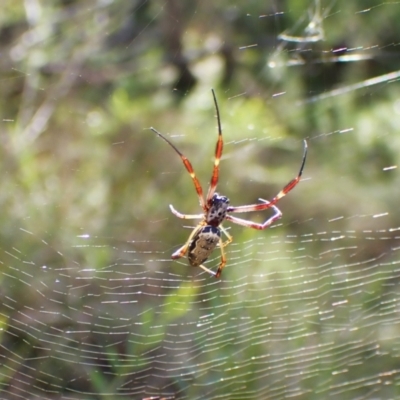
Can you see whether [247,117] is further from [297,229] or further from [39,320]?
[39,320]

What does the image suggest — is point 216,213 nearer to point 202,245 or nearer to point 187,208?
point 202,245

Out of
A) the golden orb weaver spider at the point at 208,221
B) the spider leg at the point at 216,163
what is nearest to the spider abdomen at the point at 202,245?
the golden orb weaver spider at the point at 208,221

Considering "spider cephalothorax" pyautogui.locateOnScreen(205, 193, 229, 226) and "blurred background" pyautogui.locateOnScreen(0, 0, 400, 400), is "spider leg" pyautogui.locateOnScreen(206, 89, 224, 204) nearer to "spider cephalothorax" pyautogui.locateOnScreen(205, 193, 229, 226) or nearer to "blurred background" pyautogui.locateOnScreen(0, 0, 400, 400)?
"spider cephalothorax" pyautogui.locateOnScreen(205, 193, 229, 226)

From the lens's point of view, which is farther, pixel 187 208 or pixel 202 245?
pixel 187 208

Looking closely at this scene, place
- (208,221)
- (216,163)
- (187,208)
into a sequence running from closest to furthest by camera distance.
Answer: (216,163) → (208,221) → (187,208)

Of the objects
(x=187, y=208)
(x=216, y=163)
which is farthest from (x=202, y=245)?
(x=187, y=208)

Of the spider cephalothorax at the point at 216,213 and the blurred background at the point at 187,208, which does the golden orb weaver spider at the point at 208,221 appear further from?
the blurred background at the point at 187,208
